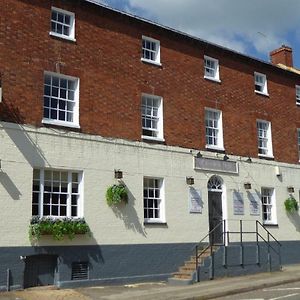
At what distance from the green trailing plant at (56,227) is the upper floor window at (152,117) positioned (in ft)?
15.0

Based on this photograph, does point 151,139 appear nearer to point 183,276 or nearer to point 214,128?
point 214,128

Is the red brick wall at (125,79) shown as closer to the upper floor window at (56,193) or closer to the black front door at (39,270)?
the upper floor window at (56,193)

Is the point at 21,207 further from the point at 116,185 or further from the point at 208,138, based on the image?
the point at 208,138

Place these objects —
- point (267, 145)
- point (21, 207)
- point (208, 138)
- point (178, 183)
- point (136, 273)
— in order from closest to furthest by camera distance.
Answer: point (21, 207) → point (136, 273) → point (178, 183) → point (208, 138) → point (267, 145)

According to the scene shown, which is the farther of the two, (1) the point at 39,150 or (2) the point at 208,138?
(2) the point at 208,138

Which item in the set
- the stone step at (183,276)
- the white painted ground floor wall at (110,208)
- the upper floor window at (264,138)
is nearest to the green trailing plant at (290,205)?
the white painted ground floor wall at (110,208)

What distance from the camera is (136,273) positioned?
17578mm

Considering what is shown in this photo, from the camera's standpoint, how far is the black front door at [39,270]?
1527cm

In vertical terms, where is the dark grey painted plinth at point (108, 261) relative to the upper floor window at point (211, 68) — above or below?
below

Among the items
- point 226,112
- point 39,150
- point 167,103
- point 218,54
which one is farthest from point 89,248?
point 218,54

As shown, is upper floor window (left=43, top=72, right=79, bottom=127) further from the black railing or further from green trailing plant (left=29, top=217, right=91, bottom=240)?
the black railing

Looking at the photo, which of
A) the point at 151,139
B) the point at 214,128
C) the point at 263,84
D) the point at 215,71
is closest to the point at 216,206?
the point at 214,128

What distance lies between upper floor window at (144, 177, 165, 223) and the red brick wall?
1665mm

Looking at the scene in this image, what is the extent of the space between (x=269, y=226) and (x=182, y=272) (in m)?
5.79
